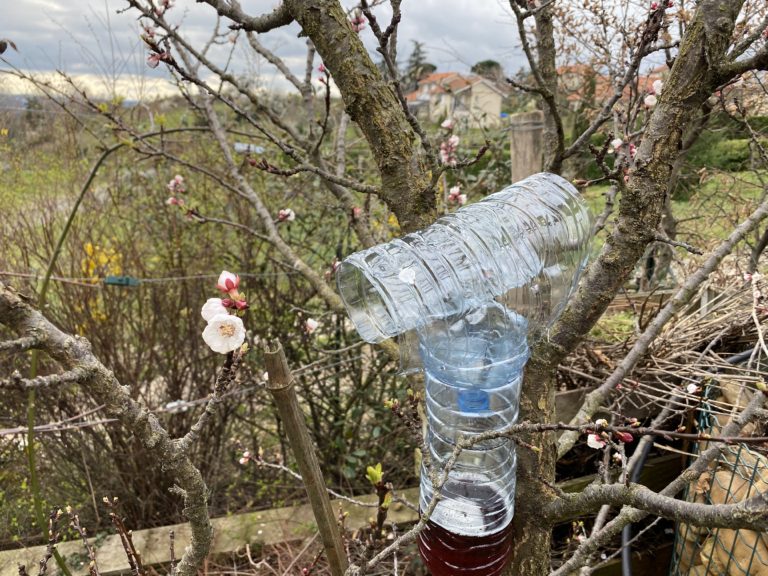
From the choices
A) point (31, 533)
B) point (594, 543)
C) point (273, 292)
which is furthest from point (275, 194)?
point (594, 543)

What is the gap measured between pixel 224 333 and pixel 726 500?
1682mm

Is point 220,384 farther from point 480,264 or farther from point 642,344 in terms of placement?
point 642,344

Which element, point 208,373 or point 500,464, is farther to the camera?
point 208,373

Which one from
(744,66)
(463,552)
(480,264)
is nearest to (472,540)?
(463,552)

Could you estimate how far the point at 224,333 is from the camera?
0.87 m

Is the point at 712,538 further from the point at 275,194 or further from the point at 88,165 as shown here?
the point at 88,165

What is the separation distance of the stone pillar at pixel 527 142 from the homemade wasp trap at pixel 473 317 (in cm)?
96

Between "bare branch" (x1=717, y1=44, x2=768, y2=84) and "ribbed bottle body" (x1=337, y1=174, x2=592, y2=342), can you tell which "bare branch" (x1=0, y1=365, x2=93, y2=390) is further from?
"bare branch" (x1=717, y1=44, x2=768, y2=84)

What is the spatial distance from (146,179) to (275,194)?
41.1 inches

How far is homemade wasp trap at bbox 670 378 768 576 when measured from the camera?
5.22ft

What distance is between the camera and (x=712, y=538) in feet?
6.14

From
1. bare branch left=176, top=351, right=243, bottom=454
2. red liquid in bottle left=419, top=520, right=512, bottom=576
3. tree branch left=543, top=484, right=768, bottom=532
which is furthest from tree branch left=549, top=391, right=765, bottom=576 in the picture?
bare branch left=176, top=351, right=243, bottom=454

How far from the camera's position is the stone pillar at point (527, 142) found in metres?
2.25

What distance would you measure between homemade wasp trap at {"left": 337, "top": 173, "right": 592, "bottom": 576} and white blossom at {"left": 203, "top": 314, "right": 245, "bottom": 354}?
0.26 meters
